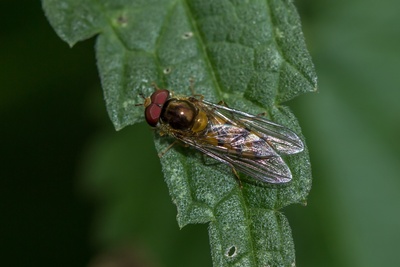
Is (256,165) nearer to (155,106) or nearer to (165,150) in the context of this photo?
(165,150)

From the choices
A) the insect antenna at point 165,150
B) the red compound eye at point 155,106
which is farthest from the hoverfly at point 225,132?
the insect antenna at point 165,150

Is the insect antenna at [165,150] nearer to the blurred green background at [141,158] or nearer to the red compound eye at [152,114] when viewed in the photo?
the red compound eye at [152,114]

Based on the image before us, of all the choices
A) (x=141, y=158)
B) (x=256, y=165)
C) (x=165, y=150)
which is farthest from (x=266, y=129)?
(x=141, y=158)

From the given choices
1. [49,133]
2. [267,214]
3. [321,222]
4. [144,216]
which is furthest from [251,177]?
[49,133]

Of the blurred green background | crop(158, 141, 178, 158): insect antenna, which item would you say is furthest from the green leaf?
the blurred green background

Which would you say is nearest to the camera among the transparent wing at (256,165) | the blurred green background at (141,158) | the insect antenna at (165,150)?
the transparent wing at (256,165)

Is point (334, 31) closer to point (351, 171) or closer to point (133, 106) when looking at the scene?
point (351, 171)
